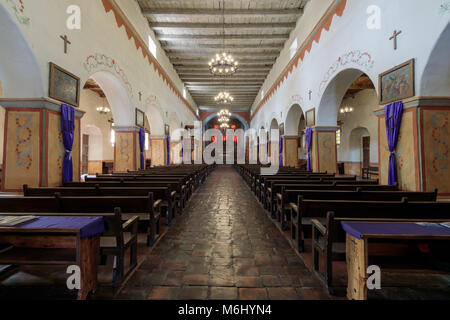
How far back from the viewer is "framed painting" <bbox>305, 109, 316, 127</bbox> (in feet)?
27.1

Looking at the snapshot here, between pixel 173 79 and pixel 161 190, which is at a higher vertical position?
pixel 173 79

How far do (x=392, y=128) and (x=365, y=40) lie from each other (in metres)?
2.49

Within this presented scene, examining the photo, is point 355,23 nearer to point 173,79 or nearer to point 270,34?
point 270,34

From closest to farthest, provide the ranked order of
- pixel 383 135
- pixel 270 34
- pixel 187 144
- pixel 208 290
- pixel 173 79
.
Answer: pixel 208 290 < pixel 383 135 < pixel 270 34 < pixel 173 79 < pixel 187 144

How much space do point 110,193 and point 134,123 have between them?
211 inches

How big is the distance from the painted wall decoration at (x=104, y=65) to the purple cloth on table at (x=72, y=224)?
5.09 metres

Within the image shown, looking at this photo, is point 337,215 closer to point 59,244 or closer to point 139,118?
point 59,244

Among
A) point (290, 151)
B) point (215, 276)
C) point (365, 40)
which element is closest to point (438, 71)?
point (365, 40)

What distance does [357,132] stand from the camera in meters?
14.0

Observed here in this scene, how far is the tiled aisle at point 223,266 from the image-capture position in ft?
6.86

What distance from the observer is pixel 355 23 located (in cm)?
587

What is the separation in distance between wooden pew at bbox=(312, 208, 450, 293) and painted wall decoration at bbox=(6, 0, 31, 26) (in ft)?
18.6

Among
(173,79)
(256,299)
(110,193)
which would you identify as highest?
(173,79)

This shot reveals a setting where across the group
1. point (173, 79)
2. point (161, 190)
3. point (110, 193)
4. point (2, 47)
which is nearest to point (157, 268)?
point (161, 190)
